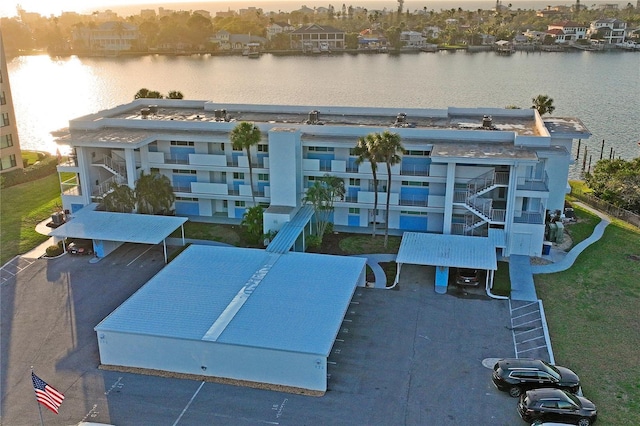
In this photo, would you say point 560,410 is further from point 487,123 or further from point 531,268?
point 487,123

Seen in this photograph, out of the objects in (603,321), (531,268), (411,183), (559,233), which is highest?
(411,183)

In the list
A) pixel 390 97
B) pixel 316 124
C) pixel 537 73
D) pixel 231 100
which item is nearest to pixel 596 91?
pixel 537 73

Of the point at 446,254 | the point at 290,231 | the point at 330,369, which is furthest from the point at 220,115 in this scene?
the point at 330,369

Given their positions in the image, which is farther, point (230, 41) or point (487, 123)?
point (230, 41)

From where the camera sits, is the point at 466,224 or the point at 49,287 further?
the point at 466,224

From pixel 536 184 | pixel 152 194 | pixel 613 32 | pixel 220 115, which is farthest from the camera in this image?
pixel 613 32

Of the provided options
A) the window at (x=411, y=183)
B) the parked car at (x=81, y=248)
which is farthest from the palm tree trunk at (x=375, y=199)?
the parked car at (x=81, y=248)

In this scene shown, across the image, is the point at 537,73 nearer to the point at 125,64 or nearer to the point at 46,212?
the point at 125,64
